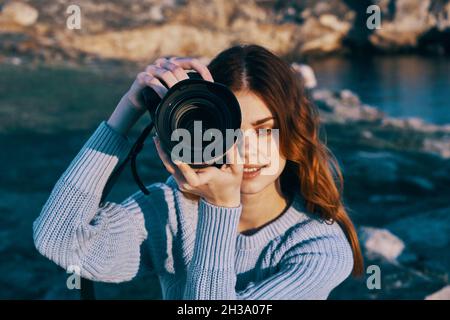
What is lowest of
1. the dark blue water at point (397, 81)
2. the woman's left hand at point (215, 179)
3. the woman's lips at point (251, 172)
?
the dark blue water at point (397, 81)

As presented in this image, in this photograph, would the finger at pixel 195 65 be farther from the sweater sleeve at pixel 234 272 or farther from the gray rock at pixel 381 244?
the gray rock at pixel 381 244

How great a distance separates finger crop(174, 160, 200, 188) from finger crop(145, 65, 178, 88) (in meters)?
0.19

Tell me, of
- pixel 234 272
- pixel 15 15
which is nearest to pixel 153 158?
pixel 234 272

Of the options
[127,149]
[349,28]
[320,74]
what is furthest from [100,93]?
[349,28]

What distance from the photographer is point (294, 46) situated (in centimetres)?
1688

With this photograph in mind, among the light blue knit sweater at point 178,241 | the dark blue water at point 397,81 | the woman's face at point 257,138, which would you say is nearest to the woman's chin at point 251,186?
the woman's face at point 257,138

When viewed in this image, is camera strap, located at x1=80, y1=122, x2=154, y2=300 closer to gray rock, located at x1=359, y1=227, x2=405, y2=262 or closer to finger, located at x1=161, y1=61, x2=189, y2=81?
finger, located at x1=161, y1=61, x2=189, y2=81

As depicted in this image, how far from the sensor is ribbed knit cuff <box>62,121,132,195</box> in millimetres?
1396

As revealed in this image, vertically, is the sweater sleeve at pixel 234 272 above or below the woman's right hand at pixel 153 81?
below

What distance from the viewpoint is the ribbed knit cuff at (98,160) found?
1.40 metres

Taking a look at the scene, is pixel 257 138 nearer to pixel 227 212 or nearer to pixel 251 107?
pixel 251 107

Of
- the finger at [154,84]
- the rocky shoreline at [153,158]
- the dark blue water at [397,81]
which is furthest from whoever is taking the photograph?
the dark blue water at [397,81]

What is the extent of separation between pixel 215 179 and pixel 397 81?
43.7 feet
